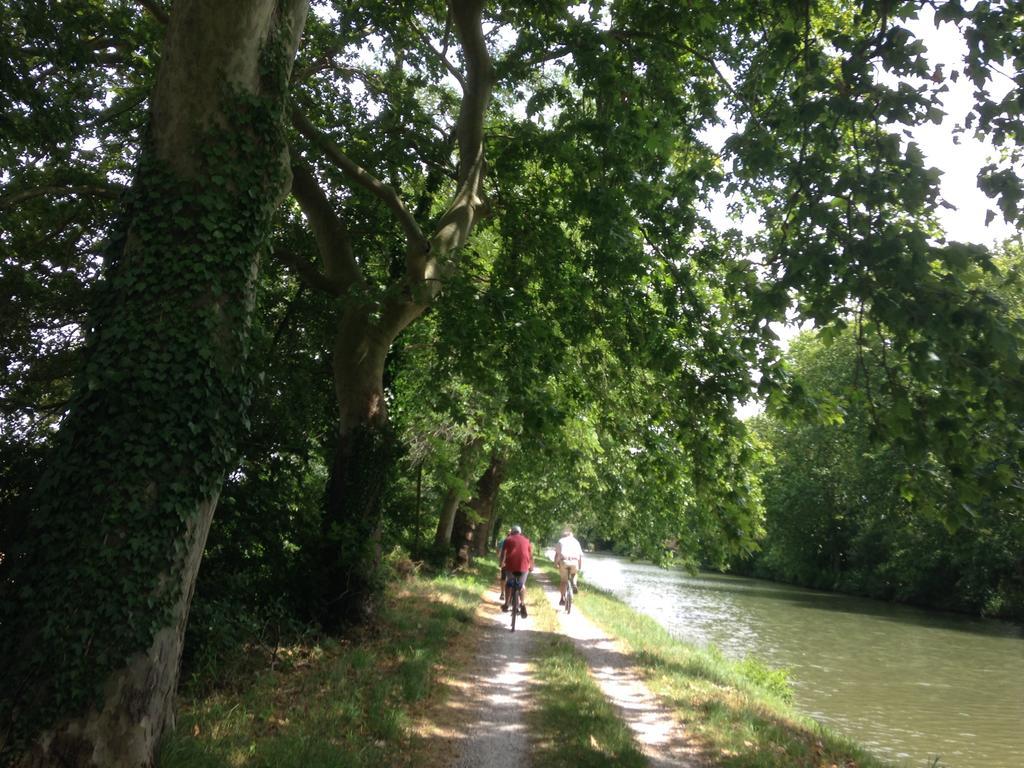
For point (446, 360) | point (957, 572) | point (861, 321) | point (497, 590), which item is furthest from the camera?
point (957, 572)

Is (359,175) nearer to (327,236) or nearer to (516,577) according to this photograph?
(327,236)

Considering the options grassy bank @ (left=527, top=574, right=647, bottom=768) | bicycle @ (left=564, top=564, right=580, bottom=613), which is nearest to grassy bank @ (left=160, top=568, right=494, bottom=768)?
grassy bank @ (left=527, top=574, right=647, bottom=768)

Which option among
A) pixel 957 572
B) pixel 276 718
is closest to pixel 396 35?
pixel 276 718

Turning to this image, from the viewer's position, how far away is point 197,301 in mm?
4879

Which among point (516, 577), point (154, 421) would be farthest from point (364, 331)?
point (516, 577)

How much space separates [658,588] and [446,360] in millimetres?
34266

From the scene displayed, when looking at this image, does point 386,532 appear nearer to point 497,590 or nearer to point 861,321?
point 861,321

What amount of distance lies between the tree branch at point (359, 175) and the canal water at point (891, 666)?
9.88 meters

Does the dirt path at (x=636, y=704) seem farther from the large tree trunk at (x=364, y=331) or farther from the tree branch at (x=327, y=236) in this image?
the tree branch at (x=327, y=236)

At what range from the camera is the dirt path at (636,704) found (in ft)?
22.0

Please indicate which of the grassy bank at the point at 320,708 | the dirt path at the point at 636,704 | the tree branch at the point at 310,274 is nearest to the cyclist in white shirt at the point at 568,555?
the dirt path at the point at 636,704

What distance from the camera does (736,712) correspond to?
27.7 feet

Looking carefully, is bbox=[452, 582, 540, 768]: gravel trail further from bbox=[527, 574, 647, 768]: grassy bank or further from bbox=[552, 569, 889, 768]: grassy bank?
bbox=[552, 569, 889, 768]: grassy bank

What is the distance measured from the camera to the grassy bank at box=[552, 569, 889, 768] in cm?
714
